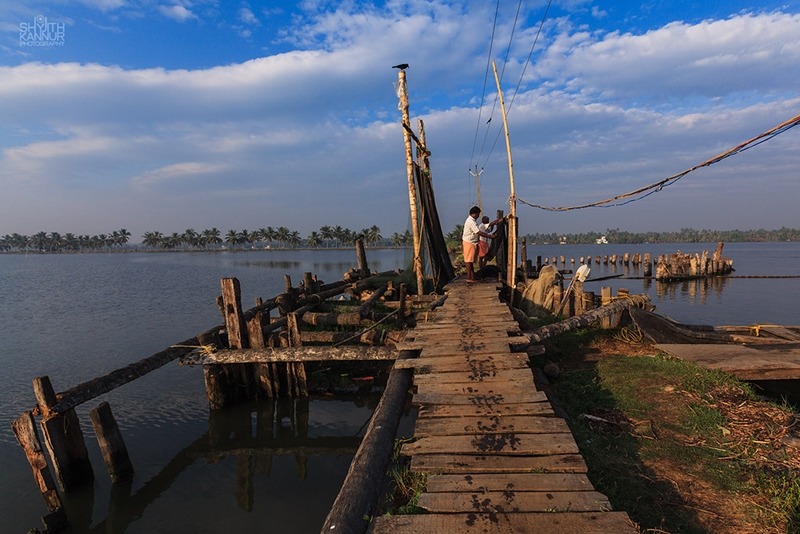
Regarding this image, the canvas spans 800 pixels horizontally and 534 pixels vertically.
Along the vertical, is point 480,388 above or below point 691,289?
above

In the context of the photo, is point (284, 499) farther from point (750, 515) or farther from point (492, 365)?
point (750, 515)

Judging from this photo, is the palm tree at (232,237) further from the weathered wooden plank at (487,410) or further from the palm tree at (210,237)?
the weathered wooden plank at (487,410)

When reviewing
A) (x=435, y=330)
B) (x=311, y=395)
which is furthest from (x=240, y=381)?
(x=435, y=330)

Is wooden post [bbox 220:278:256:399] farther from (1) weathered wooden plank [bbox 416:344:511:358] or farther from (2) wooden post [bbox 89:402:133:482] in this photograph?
(1) weathered wooden plank [bbox 416:344:511:358]

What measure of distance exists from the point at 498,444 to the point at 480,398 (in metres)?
0.94

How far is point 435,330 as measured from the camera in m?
7.50

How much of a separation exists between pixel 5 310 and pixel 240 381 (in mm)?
25134

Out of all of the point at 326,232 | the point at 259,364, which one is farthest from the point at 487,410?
the point at 326,232

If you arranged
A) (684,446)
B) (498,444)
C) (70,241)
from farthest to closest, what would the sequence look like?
1. (70,241)
2. (684,446)
3. (498,444)

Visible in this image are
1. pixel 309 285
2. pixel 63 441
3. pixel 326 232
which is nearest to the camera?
pixel 63 441

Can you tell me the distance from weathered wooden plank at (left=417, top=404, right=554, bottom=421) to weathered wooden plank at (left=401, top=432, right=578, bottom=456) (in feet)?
1.39

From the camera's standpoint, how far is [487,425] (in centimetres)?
416

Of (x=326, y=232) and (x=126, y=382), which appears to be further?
(x=326, y=232)

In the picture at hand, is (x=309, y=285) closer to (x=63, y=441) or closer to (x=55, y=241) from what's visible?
(x=63, y=441)
